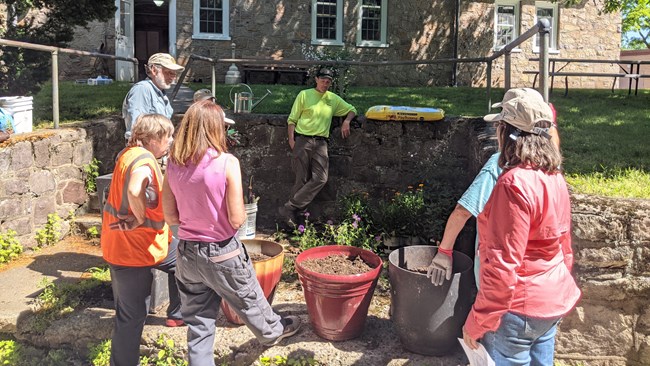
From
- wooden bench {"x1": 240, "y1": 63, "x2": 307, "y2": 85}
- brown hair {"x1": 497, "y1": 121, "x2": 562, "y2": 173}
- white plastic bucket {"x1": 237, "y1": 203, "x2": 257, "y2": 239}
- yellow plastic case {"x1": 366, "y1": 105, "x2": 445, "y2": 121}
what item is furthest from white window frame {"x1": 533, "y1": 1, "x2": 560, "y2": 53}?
brown hair {"x1": 497, "y1": 121, "x2": 562, "y2": 173}

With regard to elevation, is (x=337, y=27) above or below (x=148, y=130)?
above

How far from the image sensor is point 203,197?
3.00 metres

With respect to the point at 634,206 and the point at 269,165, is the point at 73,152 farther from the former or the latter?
the point at 634,206

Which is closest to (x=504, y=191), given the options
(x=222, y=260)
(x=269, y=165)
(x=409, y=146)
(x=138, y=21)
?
(x=222, y=260)

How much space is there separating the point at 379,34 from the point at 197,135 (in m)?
13.7

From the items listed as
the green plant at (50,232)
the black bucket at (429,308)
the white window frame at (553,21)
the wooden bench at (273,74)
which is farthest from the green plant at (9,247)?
the white window frame at (553,21)

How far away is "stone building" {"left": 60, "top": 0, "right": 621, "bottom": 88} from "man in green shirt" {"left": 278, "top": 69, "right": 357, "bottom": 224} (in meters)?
8.30

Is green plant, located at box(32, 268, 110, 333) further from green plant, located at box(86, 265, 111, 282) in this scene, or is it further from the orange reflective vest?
the orange reflective vest

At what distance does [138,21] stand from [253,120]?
15.0 metres

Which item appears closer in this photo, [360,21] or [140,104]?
[140,104]

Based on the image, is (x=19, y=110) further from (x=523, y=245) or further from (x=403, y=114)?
(x=523, y=245)

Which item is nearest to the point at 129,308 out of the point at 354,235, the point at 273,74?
the point at 354,235

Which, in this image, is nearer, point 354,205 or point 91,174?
point 354,205

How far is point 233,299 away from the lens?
10.3 ft
